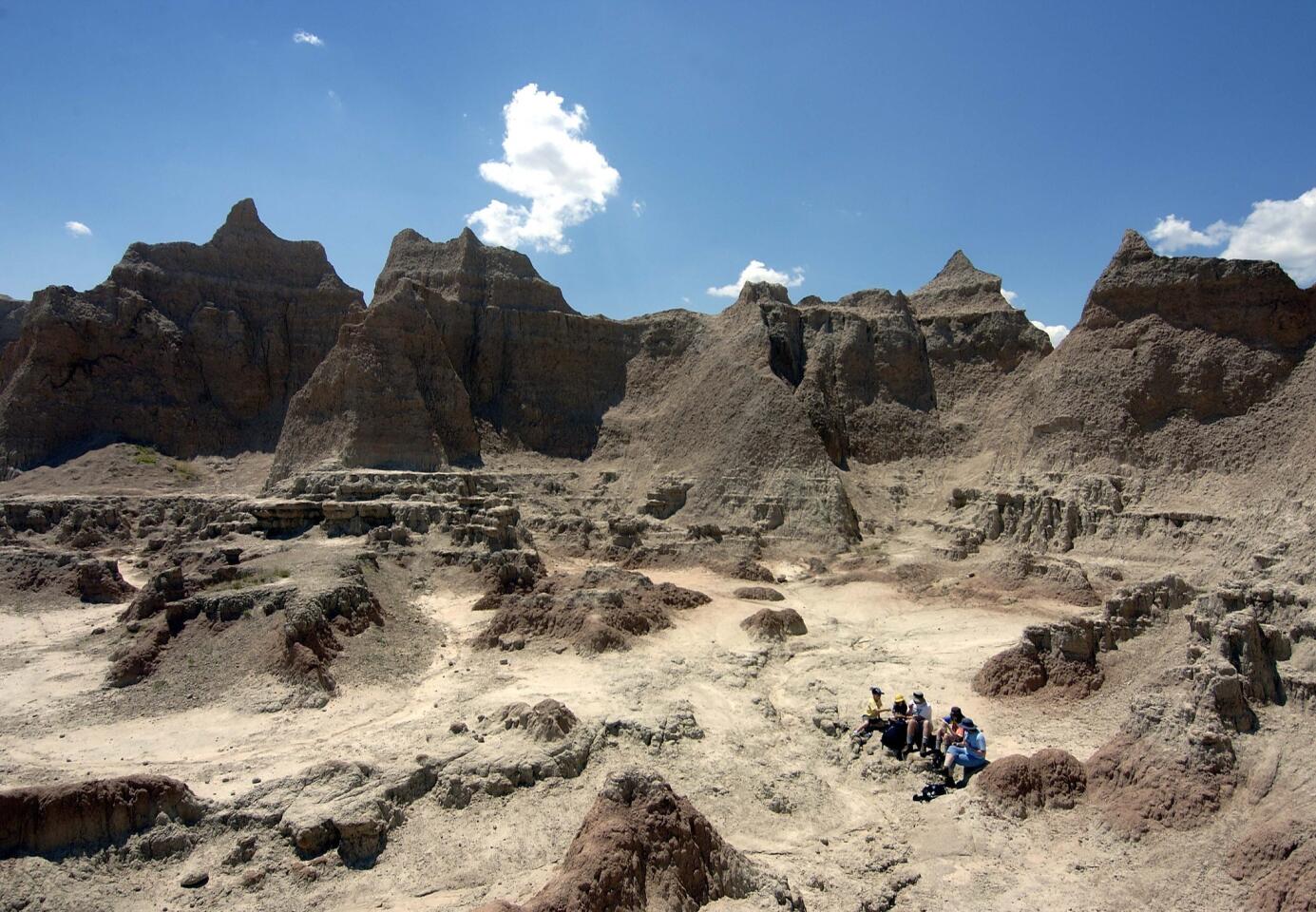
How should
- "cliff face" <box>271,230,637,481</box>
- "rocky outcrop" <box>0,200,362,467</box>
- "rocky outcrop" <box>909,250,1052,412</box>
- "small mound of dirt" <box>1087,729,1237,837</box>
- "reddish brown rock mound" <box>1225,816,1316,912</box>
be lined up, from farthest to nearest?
"rocky outcrop" <box>0,200,362,467</box>
"rocky outcrop" <box>909,250,1052,412</box>
"cliff face" <box>271,230,637,481</box>
"small mound of dirt" <box>1087,729,1237,837</box>
"reddish brown rock mound" <box>1225,816,1316,912</box>

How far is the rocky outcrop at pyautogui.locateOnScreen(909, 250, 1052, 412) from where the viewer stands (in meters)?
47.4

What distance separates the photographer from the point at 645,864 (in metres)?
8.80

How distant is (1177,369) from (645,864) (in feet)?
113

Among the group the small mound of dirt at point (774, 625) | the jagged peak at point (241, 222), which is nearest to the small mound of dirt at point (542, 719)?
the small mound of dirt at point (774, 625)

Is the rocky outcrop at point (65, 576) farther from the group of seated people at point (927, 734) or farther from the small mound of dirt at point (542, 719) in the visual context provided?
the group of seated people at point (927, 734)

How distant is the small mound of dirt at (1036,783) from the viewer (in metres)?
11.1

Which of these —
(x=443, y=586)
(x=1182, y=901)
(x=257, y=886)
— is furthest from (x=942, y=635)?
(x=257, y=886)

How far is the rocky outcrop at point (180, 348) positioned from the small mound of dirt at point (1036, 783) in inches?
1774

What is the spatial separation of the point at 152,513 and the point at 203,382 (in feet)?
58.5

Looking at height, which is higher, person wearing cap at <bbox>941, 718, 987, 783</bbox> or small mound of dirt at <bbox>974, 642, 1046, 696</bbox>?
small mound of dirt at <bbox>974, 642, 1046, 696</bbox>

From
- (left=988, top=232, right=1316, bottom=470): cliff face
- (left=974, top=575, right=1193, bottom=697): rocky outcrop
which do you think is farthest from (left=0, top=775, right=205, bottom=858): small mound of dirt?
(left=988, top=232, right=1316, bottom=470): cliff face

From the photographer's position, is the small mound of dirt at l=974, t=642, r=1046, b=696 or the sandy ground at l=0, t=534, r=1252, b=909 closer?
the sandy ground at l=0, t=534, r=1252, b=909

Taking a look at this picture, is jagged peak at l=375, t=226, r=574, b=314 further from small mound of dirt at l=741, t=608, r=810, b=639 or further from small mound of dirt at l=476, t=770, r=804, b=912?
small mound of dirt at l=476, t=770, r=804, b=912

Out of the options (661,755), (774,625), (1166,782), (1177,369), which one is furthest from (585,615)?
(1177,369)
